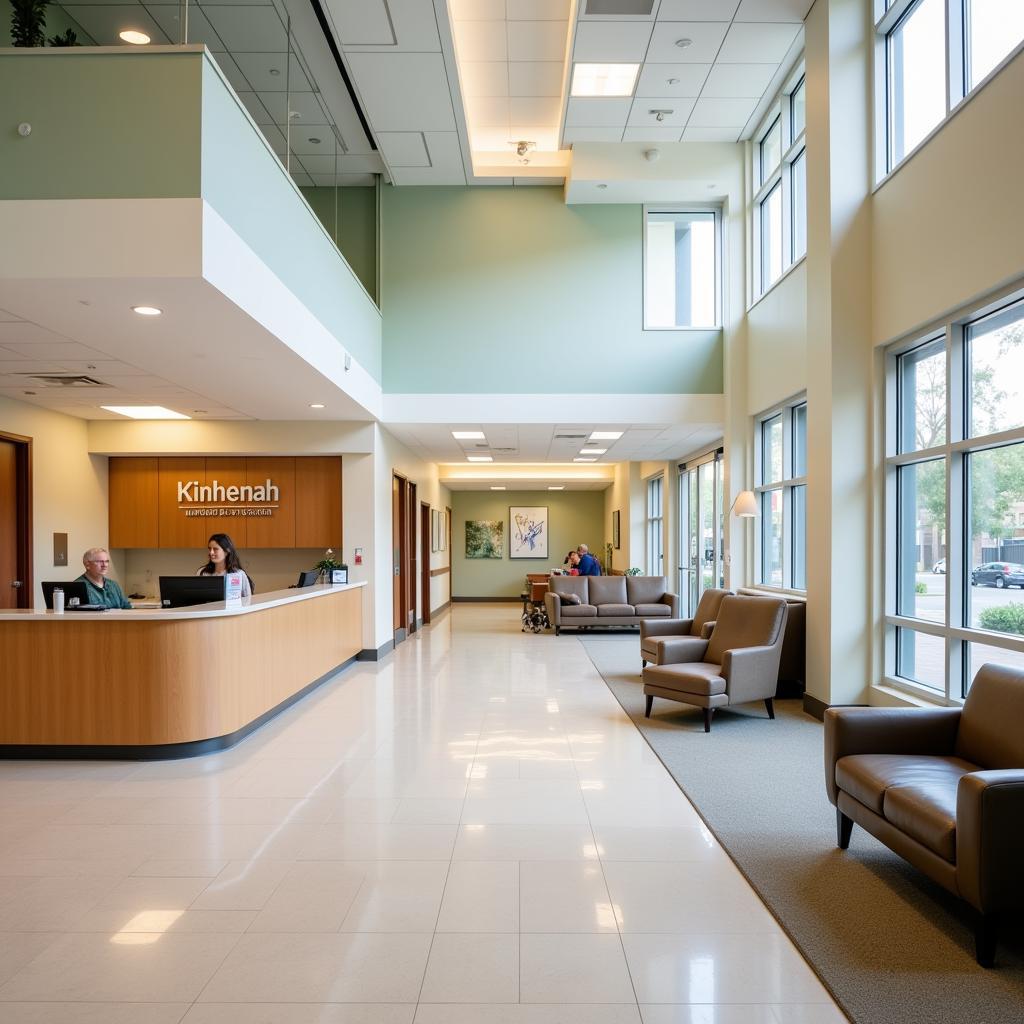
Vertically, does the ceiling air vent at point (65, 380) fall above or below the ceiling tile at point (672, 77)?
below

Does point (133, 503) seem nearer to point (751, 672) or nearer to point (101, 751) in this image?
point (101, 751)

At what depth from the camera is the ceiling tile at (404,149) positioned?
8.48 metres

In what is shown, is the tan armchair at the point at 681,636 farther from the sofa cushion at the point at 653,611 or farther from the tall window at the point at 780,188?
the sofa cushion at the point at 653,611

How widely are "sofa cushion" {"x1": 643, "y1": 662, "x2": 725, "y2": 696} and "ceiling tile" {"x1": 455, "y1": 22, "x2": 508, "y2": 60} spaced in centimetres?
597

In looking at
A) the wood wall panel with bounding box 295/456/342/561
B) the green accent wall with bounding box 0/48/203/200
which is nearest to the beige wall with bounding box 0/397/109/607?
the wood wall panel with bounding box 295/456/342/561

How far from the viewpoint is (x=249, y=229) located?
194 inches

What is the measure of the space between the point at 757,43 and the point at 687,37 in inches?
26.7

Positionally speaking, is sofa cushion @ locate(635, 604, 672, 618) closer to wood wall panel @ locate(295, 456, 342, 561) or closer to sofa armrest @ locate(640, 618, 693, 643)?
sofa armrest @ locate(640, 618, 693, 643)

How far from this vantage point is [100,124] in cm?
423

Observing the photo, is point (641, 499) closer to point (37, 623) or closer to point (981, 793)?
point (37, 623)

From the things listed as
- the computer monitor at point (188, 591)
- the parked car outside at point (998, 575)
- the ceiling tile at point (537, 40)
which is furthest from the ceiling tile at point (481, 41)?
the parked car outside at point (998, 575)

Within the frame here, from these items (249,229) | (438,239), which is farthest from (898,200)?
(438,239)

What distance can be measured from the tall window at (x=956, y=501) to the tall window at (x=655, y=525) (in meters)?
9.35

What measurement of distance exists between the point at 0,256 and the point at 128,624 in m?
2.35
